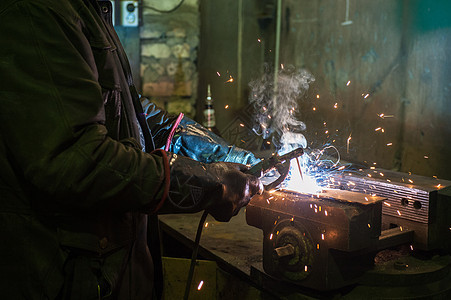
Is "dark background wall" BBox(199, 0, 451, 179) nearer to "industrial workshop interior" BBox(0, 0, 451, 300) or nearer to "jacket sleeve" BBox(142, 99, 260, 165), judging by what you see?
"industrial workshop interior" BBox(0, 0, 451, 300)

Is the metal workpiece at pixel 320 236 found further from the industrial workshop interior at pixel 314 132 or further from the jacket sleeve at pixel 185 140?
the jacket sleeve at pixel 185 140

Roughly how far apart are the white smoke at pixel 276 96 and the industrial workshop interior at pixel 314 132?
0.03 m

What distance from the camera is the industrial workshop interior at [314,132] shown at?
5.49 ft

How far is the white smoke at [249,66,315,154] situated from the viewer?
4.65 meters

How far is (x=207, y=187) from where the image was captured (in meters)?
1.49

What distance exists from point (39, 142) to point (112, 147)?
7.5 inches

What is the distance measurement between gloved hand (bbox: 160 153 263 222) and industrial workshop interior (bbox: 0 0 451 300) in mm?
122

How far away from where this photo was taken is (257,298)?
1848 mm

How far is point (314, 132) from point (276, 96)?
1.16m

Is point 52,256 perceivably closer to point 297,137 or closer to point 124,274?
point 124,274

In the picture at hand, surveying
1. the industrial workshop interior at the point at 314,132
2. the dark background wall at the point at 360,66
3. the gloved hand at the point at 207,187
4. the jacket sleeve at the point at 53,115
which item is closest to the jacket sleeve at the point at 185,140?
the industrial workshop interior at the point at 314,132

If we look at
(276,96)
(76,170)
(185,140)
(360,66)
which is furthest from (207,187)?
(276,96)

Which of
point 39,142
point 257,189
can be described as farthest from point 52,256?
point 257,189

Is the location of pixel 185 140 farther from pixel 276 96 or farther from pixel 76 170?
pixel 276 96
